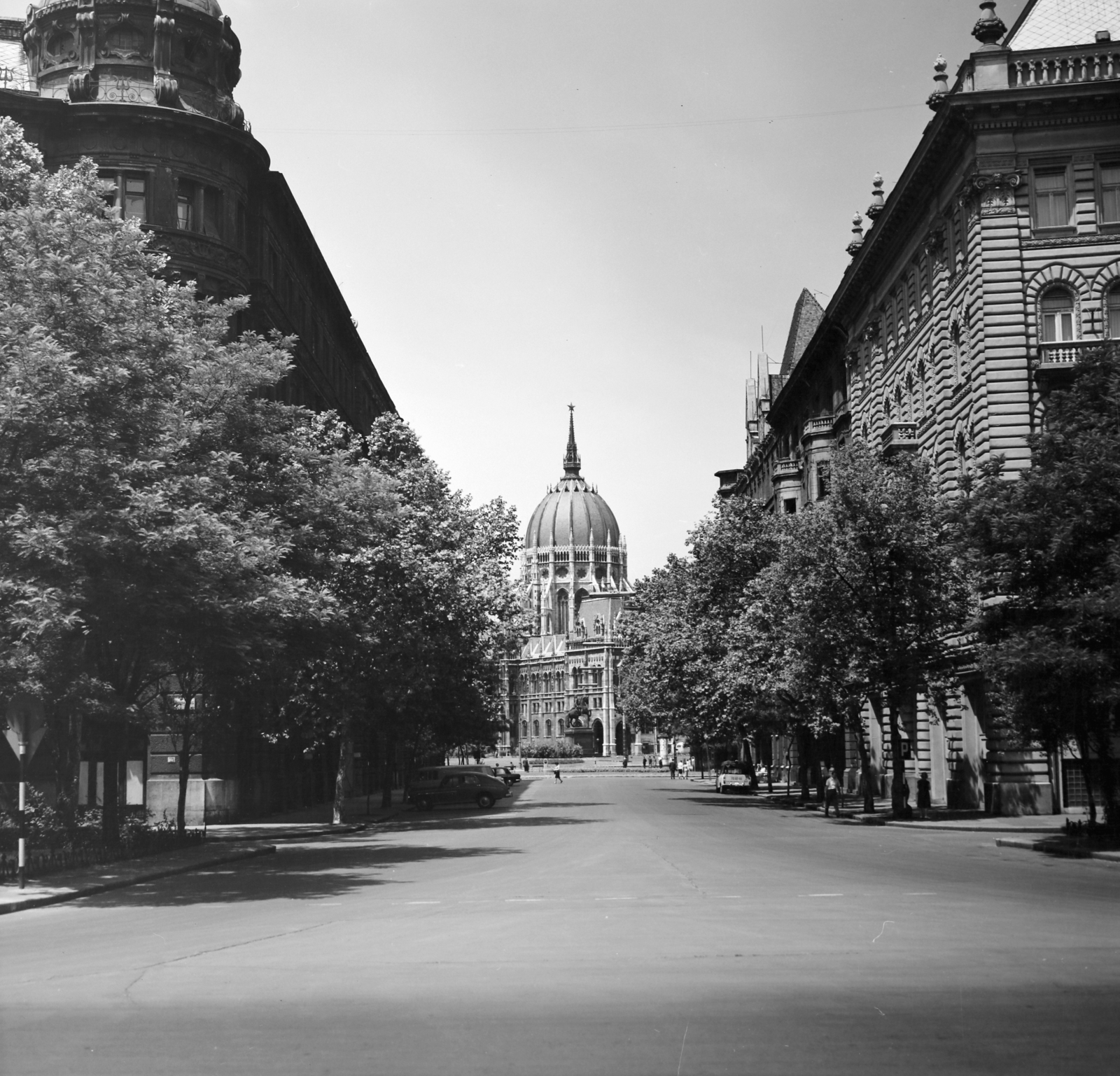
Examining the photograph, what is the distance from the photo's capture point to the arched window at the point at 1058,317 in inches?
1670

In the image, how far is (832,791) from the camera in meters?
47.2

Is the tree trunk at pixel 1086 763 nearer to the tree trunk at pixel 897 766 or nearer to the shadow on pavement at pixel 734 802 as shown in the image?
the tree trunk at pixel 897 766

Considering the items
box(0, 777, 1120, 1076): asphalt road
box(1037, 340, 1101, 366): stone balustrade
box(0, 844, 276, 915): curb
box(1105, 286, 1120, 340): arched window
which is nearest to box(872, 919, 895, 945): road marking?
box(0, 777, 1120, 1076): asphalt road

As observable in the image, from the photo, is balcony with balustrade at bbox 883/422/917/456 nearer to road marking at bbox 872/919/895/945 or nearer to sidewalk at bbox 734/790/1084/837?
sidewalk at bbox 734/790/1084/837

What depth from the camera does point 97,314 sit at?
971 inches

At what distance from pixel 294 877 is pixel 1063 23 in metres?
36.8

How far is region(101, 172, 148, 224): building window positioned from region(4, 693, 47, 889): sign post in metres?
25.9

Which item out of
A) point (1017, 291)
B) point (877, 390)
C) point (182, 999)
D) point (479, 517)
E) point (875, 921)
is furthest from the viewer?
point (877, 390)

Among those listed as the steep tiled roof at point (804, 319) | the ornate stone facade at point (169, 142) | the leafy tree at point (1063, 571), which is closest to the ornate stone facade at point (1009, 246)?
the leafy tree at point (1063, 571)

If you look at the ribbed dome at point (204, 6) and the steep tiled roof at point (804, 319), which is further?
the steep tiled roof at point (804, 319)

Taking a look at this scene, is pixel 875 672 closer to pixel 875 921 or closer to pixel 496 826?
pixel 496 826

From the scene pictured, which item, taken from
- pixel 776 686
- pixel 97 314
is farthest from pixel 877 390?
pixel 97 314

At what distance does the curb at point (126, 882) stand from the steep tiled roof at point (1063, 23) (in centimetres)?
3377

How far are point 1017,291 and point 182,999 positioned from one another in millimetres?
36037
